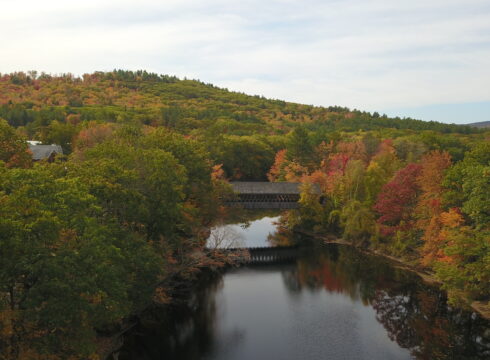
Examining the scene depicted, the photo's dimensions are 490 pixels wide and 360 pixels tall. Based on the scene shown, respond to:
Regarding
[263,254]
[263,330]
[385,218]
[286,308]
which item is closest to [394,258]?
[385,218]

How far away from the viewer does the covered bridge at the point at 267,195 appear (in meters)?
71.6

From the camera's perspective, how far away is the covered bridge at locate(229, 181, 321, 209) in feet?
235

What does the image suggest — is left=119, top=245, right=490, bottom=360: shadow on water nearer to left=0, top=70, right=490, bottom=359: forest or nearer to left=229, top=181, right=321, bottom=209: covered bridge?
left=0, top=70, right=490, bottom=359: forest

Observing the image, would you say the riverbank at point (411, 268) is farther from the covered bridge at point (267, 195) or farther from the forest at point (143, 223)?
the covered bridge at point (267, 195)

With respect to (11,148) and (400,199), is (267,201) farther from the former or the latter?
(11,148)

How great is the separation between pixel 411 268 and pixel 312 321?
20.2 m

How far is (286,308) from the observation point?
42156 mm

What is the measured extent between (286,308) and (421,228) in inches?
753

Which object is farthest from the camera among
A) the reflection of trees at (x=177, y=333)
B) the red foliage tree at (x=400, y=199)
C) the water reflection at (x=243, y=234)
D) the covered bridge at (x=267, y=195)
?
the covered bridge at (x=267, y=195)

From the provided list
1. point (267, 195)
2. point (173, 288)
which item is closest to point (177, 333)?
point (173, 288)

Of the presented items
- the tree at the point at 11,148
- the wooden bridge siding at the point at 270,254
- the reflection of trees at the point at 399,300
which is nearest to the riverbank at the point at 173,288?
the wooden bridge siding at the point at 270,254

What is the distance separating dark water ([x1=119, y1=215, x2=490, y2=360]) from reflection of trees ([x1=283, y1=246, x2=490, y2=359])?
0.09 metres

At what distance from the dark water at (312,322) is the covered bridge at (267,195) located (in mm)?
19652

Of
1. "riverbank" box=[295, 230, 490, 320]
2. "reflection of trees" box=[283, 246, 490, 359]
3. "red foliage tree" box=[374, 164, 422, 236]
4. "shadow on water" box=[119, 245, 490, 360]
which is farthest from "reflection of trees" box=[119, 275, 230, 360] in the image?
"red foliage tree" box=[374, 164, 422, 236]
